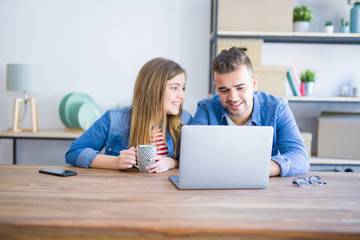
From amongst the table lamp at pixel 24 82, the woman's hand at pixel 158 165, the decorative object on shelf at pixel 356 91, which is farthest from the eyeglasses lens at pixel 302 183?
the table lamp at pixel 24 82

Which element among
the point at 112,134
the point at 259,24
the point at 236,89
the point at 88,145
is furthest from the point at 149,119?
the point at 259,24

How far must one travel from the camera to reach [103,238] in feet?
2.78

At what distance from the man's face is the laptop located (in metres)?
0.54

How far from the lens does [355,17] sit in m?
2.97

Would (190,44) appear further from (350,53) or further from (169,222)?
(169,222)

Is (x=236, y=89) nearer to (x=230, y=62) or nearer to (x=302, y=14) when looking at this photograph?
(x=230, y=62)

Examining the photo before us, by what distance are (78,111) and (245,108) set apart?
5.66ft

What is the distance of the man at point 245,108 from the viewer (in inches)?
66.3

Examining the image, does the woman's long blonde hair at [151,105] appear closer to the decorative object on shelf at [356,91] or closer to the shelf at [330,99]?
the shelf at [330,99]

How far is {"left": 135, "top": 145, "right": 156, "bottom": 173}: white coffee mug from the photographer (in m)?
1.41

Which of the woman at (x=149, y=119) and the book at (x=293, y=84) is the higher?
the book at (x=293, y=84)

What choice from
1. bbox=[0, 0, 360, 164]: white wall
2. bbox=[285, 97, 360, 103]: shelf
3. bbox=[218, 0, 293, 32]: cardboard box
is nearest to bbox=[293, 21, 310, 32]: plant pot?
bbox=[218, 0, 293, 32]: cardboard box

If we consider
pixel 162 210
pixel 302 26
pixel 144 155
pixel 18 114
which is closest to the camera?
pixel 162 210

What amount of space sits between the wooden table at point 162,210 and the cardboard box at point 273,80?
5.35 ft
